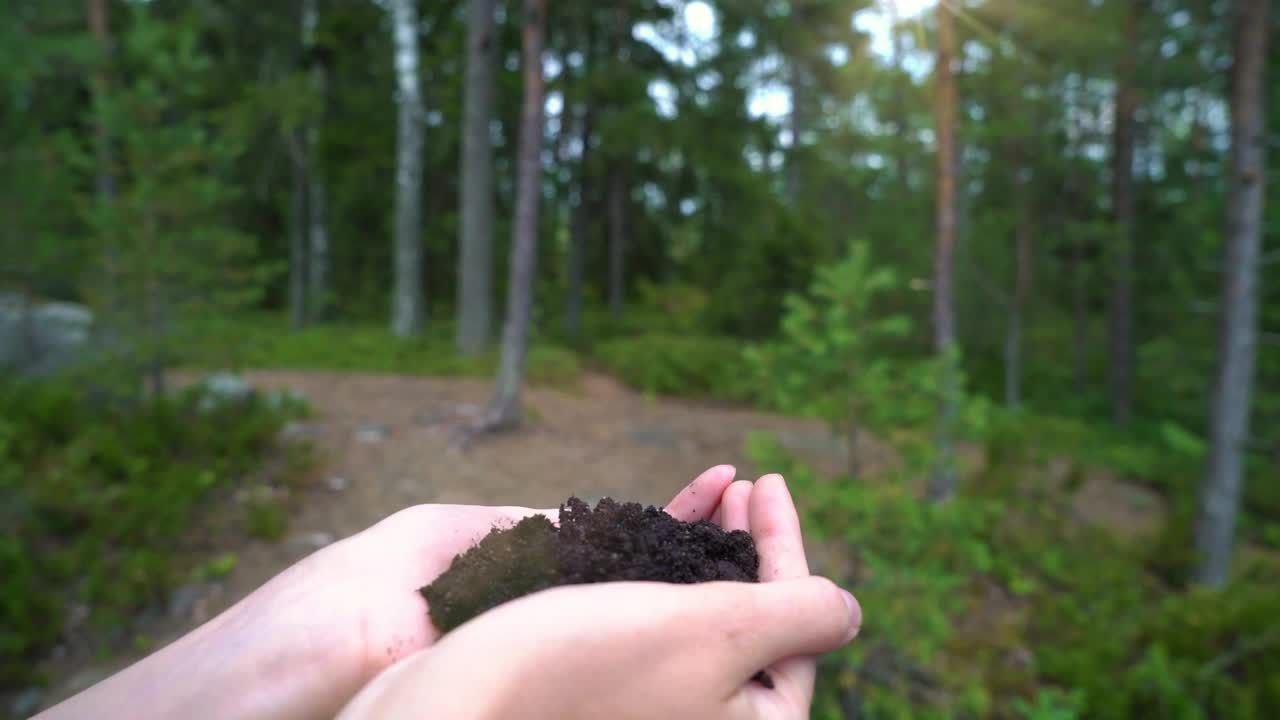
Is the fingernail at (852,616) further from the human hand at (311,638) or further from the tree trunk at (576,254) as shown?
the tree trunk at (576,254)

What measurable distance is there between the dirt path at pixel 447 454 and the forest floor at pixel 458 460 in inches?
0.5

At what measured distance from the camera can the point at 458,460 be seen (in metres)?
6.09

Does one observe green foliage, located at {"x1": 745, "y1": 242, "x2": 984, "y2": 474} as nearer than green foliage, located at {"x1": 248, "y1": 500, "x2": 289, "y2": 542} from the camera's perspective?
Yes

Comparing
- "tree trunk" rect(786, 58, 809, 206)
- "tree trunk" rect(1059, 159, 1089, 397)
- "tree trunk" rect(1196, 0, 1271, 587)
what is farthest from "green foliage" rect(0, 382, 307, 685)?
"tree trunk" rect(1059, 159, 1089, 397)

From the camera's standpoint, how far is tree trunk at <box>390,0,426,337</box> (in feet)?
39.7

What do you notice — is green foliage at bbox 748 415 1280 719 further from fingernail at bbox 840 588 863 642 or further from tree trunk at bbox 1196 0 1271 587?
fingernail at bbox 840 588 863 642

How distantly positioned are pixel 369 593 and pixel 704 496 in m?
0.67

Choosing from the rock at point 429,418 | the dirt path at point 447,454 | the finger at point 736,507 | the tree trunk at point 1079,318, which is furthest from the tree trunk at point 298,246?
the finger at point 736,507

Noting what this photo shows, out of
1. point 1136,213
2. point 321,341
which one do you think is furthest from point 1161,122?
point 321,341

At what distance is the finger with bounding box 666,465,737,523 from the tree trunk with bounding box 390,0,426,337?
1184 cm

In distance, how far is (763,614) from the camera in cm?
105

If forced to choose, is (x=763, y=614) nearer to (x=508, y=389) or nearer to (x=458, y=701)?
(x=458, y=701)

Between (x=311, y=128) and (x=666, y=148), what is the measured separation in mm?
8894

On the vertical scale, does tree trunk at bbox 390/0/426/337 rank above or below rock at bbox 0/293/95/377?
above
